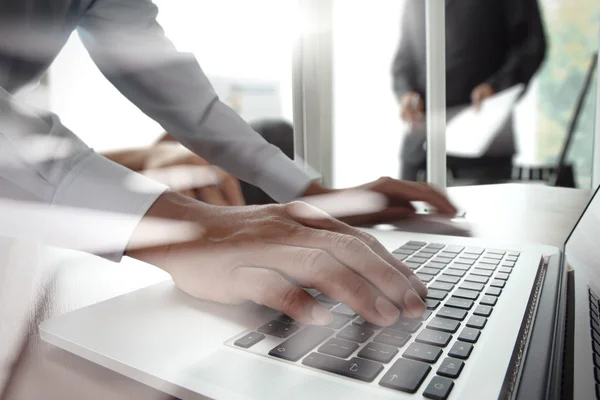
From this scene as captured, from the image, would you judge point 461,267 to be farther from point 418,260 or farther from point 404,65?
point 404,65

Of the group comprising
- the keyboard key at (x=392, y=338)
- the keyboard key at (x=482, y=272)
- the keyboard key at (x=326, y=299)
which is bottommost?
the keyboard key at (x=482, y=272)

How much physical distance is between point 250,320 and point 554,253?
0.36 m

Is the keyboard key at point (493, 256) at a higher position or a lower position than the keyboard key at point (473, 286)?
lower

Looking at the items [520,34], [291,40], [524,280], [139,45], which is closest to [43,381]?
[524,280]

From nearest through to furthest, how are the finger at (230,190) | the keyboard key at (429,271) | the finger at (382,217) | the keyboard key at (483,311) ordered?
the keyboard key at (483,311), the keyboard key at (429,271), the finger at (382,217), the finger at (230,190)

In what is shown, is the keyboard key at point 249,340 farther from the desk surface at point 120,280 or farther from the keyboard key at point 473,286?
the keyboard key at point 473,286

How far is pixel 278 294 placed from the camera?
30cm

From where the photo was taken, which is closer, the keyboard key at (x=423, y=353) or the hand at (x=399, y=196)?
the keyboard key at (x=423, y=353)

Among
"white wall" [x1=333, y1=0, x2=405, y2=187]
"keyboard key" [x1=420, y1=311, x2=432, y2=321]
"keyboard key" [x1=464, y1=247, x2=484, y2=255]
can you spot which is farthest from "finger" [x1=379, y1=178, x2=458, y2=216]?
"white wall" [x1=333, y1=0, x2=405, y2=187]

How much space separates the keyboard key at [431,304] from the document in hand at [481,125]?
2012 mm

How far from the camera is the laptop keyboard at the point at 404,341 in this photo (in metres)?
0.22

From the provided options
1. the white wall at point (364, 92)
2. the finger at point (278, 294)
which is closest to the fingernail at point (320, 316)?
the finger at point (278, 294)

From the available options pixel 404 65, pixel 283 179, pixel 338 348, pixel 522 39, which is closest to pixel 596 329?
pixel 338 348

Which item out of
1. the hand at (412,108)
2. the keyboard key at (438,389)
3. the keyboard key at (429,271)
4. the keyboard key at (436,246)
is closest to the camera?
the keyboard key at (438,389)
